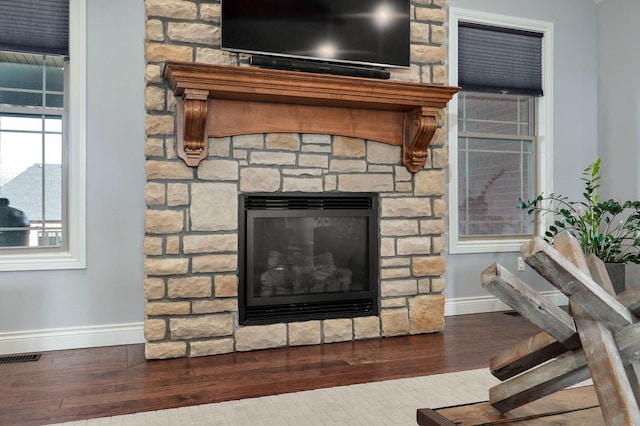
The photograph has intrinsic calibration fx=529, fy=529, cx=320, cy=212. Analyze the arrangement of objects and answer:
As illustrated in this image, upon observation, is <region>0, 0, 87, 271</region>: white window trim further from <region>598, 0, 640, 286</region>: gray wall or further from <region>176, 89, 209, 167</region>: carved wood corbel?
<region>598, 0, 640, 286</region>: gray wall

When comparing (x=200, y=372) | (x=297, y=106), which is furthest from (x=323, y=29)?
(x=200, y=372)

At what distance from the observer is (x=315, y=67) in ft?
10.7

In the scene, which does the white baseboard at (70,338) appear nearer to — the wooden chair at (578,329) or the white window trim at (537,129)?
the white window trim at (537,129)

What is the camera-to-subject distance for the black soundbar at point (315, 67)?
3.17 metres

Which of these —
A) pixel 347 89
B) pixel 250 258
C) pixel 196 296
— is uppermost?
pixel 347 89

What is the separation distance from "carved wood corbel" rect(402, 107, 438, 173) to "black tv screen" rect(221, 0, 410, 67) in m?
0.38

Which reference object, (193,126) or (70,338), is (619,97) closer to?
(193,126)

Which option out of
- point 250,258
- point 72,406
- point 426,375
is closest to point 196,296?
point 250,258

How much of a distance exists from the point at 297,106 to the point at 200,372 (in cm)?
165

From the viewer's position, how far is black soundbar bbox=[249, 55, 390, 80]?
3.17m

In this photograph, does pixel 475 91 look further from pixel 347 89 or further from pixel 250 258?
pixel 250 258

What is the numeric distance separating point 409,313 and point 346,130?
4.22 feet

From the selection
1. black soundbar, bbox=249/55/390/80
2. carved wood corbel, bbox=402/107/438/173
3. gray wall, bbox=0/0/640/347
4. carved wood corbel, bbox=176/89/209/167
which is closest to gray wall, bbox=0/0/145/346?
gray wall, bbox=0/0/640/347

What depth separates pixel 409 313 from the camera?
3.54 meters
